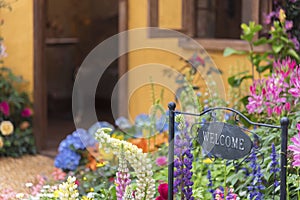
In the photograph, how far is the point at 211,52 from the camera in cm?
484

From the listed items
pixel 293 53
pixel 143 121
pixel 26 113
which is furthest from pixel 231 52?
pixel 26 113

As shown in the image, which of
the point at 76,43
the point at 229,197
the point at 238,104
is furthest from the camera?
the point at 76,43

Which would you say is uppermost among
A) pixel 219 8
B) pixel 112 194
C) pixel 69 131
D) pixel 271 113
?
pixel 219 8

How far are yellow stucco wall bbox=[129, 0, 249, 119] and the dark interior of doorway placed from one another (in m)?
2.10

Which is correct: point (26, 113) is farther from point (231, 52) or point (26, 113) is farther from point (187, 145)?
point (187, 145)

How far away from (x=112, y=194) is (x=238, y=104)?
1547 millimetres

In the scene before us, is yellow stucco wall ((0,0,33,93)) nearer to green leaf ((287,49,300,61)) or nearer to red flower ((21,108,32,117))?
red flower ((21,108,32,117))

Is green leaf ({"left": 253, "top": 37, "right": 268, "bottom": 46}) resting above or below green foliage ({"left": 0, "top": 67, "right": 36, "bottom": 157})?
above

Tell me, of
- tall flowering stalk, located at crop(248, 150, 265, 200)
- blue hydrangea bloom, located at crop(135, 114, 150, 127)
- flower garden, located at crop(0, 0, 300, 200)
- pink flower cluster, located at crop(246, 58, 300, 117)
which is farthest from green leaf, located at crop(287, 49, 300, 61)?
tall flowering stalk, located at crop(248, 150, 265, 200)

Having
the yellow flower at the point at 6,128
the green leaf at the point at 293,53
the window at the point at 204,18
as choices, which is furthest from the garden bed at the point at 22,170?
the green leaf at the point at 293,53

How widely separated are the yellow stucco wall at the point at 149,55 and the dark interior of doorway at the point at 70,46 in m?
2.10

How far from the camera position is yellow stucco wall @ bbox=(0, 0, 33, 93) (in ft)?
18.6

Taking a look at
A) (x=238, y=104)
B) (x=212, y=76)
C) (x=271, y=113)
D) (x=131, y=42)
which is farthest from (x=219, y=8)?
(x=271, y=113)

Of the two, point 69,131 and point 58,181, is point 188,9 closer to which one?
point 58,181
